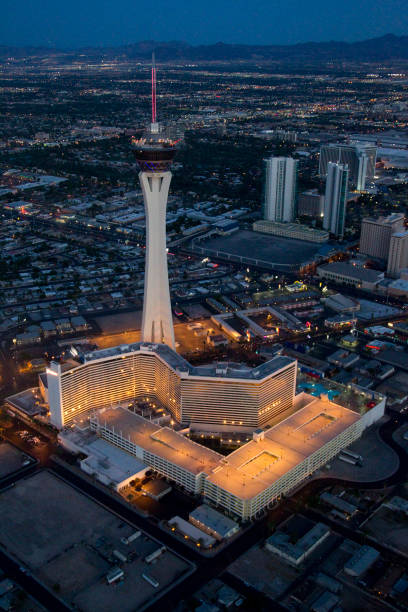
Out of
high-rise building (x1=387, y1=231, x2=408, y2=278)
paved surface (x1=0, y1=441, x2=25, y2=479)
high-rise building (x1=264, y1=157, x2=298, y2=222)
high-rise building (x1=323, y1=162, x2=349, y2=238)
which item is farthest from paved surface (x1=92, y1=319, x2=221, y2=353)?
high-rise building (x1=264, y1=157, x2=298, y2=222)

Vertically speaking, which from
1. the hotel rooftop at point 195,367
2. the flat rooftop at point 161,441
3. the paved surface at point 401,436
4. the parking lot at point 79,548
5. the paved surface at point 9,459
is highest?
the hotel rooftop at point 195,367

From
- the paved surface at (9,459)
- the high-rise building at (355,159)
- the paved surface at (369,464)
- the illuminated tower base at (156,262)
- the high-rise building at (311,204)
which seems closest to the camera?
the paved surface at (369,464)

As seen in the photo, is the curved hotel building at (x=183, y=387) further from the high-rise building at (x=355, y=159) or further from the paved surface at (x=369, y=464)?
the high-rise building at (x=355, y=159)

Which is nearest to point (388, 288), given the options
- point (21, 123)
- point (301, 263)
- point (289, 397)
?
point (301, 263)

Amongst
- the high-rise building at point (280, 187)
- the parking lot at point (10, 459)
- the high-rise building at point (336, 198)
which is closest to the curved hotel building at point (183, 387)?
the parking lot at point (10, 459)

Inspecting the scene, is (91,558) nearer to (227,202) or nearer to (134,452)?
(134,452)

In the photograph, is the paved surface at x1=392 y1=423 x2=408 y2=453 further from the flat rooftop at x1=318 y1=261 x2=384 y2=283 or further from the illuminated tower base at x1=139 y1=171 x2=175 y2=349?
the flat rooftop at x1=318 y1=261 x2=384 y2=283
